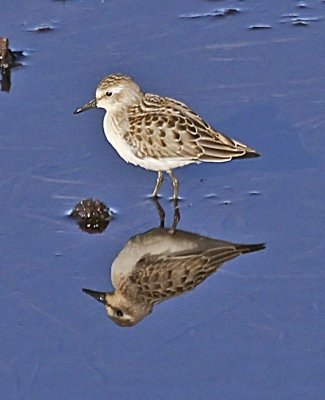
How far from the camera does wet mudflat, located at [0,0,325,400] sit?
7.55 m

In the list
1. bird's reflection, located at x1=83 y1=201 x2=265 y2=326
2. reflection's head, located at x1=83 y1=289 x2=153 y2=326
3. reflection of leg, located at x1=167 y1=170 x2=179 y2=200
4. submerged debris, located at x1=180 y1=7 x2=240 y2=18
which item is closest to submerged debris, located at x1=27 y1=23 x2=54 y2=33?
submerged debris, located at x1=180 y1=7 x2=240 y2=18

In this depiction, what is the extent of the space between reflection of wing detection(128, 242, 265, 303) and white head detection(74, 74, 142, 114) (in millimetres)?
1312

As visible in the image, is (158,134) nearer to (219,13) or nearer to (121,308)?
(121,308)

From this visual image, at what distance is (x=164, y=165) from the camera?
9148mm

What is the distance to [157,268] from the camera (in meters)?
8.51

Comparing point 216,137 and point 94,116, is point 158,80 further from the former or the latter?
point 216,137

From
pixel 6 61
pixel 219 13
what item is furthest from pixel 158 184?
pixel 219 13

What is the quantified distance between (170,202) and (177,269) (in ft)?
2.67

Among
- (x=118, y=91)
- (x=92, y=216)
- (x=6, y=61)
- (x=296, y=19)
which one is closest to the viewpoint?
(x=92, y=216)

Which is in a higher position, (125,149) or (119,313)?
(125,149)

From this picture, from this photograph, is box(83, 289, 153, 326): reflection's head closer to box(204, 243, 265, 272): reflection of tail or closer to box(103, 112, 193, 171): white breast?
box(204, 243, 265, 272): reflection of tail

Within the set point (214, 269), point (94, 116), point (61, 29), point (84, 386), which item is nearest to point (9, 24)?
point (61, 29)

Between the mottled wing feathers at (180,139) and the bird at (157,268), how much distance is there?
0.56 metres

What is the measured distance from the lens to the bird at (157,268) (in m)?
8.19
